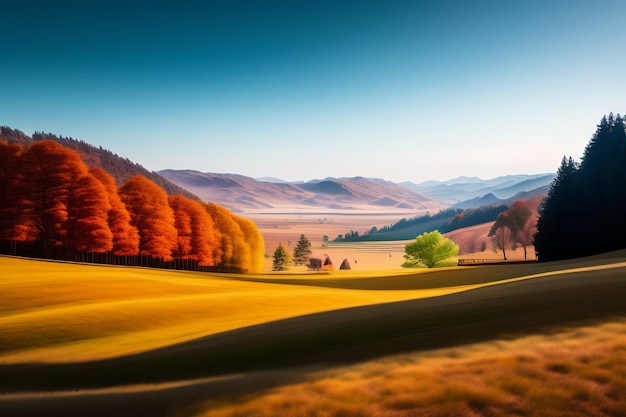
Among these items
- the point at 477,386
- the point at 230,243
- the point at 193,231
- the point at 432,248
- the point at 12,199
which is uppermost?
the point at 12,199

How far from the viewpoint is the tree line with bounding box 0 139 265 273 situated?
5600cm

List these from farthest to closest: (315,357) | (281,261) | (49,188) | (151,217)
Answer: (281,261)
(151,217)
(49,188)
(315,357)

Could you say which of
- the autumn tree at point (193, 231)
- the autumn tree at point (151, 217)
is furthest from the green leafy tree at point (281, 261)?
the autumn tree at point (151, 217)

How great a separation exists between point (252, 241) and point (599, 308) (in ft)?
249

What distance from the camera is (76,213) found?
5634 cm

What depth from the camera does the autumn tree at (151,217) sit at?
63875mm

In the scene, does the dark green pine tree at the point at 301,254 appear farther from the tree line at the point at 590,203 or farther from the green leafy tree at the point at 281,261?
the tree line at the point at 590,203

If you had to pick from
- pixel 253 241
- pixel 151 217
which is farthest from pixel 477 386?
pixel 253 241

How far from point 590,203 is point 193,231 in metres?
64.8

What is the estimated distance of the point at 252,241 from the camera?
85.1m

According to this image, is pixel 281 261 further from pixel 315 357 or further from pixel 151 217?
pixel 315 357

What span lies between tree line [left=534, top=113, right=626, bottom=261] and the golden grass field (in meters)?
43.2

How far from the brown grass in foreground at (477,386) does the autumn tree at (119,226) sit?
57.5m

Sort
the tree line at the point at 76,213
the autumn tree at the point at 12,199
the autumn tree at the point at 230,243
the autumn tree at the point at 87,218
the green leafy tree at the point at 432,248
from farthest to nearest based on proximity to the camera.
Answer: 1. the green leafy tree at the point at 432,248
2. the autumn tree at the point at 230,243
3. the tree line at the point at 76,213
4. the autumn tree at the point at 87,218
5. the autumn tree at the point at 12,199
